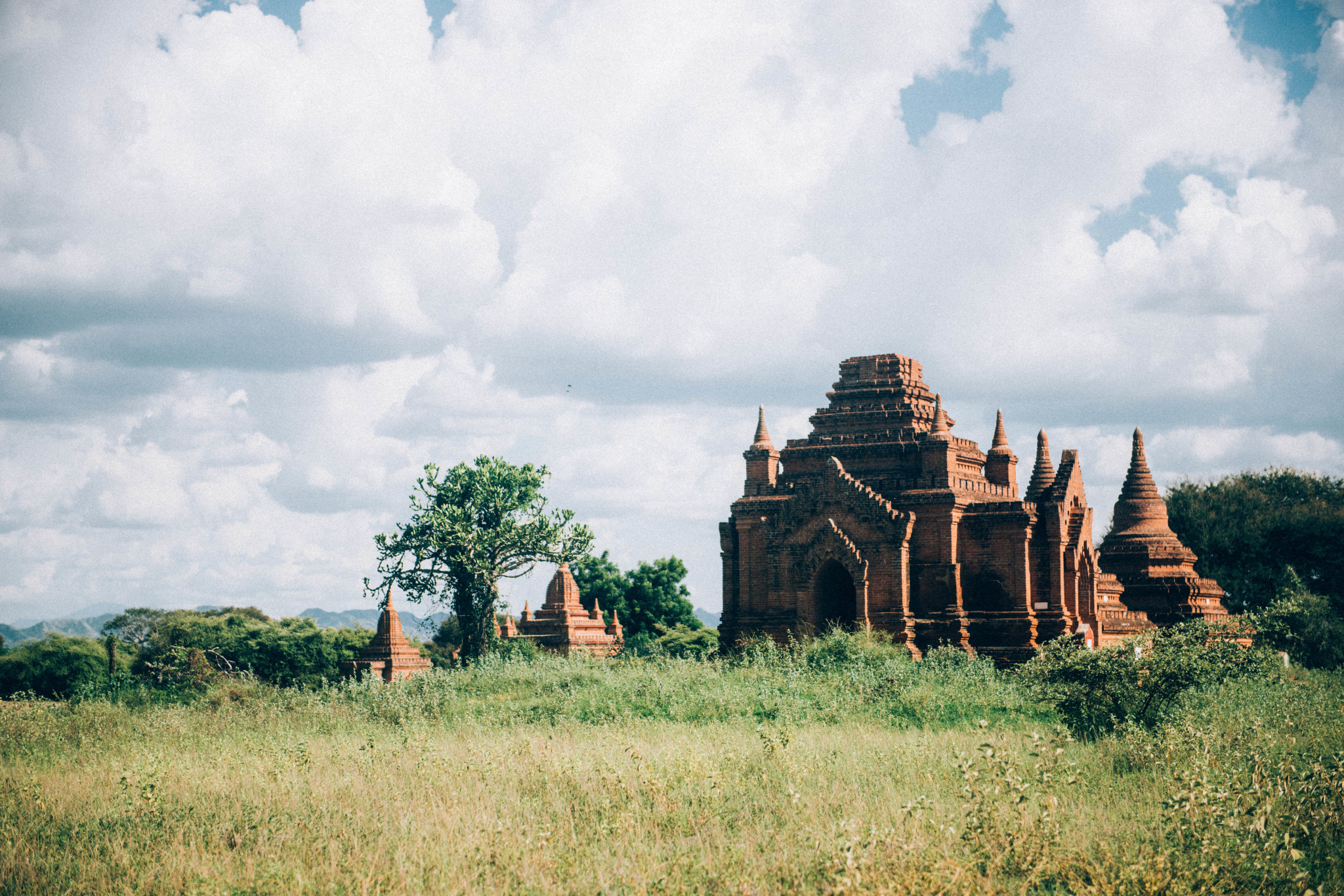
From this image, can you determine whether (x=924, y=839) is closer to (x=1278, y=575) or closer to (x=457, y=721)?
(x=457, y=721)

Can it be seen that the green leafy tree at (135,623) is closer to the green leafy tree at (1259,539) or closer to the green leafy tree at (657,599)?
the green leafy tree at (657,599)

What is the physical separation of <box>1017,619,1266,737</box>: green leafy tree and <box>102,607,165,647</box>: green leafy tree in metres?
53.2

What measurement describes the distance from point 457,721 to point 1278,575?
3583 centimetres

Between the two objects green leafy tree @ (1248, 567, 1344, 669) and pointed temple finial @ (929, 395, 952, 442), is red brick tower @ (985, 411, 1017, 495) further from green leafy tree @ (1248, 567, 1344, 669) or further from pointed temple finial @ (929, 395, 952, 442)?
green leafy tree @ (1248, 567, 1344, 669)

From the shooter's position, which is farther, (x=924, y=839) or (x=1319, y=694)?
(x=1319, y=694)

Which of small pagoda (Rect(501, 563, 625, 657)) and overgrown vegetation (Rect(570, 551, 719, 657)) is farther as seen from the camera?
overgrown vegetation (Rect(570, 551, 719, 657))

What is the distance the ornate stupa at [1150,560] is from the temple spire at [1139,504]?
0.06 ft

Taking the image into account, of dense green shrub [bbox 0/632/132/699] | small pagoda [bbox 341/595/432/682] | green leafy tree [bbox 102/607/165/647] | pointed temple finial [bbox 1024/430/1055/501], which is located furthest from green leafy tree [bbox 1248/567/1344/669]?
green leafy tree [bbox 102/607/165/647]

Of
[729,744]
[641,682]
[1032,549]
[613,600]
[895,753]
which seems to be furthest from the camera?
[613,600]

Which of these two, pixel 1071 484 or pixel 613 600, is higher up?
pixel 1071 484

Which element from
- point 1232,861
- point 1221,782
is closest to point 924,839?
point 1232,861

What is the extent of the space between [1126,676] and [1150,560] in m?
18.2

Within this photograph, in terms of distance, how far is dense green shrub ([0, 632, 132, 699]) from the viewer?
1592 inches

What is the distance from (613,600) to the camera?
1997 inches
